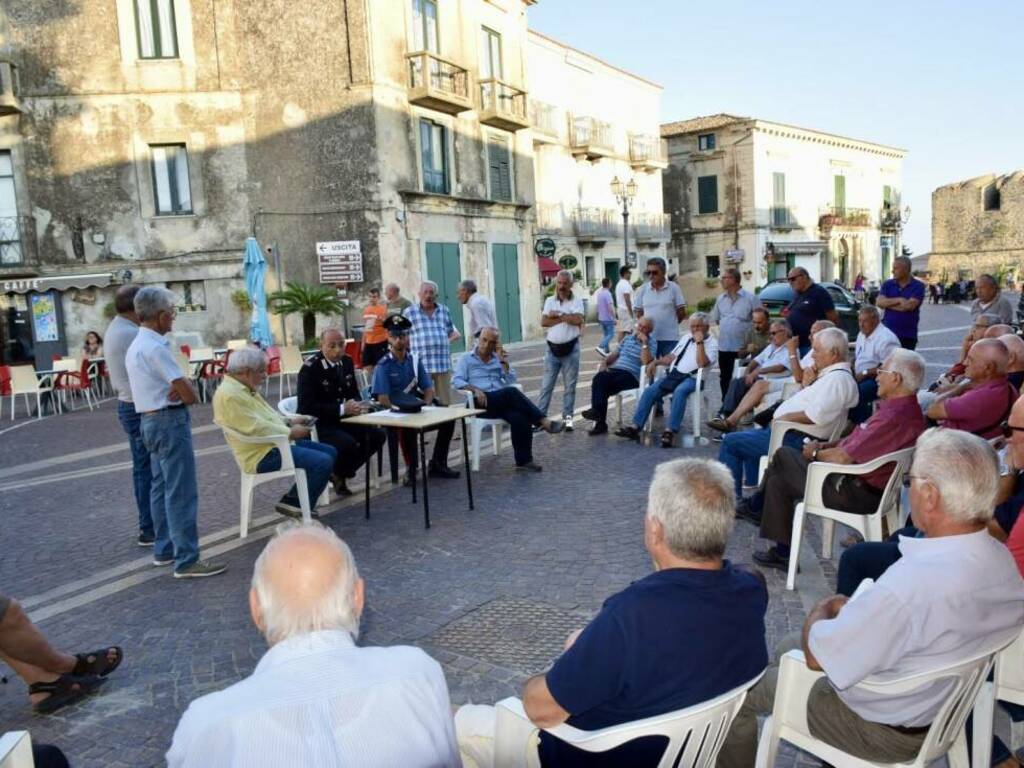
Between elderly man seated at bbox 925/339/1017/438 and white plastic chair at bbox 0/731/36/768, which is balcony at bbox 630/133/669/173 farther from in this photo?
white plastic chair at bbox 0/731/36/768

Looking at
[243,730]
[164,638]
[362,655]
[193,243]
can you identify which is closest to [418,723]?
[362,655]

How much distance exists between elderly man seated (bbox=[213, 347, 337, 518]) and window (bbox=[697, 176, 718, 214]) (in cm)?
3883

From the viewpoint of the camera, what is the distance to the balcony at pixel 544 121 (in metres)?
28.6

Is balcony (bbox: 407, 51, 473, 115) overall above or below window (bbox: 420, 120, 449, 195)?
above

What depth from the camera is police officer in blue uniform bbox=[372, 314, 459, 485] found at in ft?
23.7

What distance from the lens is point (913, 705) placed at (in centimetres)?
233

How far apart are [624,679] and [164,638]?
125 inches

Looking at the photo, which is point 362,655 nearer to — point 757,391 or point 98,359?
point 757,391

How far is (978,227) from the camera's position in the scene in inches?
2079

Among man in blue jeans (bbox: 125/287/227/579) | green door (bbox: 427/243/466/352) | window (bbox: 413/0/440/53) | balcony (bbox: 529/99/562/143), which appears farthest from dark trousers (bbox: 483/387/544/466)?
balcony (bbox: 529/99/562/143)

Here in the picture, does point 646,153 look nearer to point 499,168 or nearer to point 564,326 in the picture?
point 499,168

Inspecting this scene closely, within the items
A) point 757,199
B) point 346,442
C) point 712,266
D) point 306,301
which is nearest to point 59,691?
point 346,442

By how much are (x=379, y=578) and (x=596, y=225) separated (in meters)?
28.6

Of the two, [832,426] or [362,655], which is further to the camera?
[832,426]
